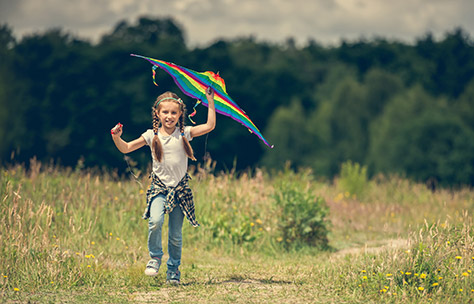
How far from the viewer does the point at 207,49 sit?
40.4 meters

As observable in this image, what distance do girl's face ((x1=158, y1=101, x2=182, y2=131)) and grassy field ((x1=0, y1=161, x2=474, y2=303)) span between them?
1639 millimetres

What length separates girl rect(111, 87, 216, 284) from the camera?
6.24m

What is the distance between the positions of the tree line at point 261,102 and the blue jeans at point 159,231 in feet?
59.5

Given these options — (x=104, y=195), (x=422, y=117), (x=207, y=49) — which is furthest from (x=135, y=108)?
(x=104, y=195)

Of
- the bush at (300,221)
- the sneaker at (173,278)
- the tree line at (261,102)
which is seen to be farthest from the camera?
the tree line at (261,102)

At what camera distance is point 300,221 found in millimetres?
9672

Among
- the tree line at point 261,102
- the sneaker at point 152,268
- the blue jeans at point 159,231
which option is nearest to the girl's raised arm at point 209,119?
the blue jeans at point 159,231

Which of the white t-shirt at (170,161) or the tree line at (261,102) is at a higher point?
the tree line at (261,102)

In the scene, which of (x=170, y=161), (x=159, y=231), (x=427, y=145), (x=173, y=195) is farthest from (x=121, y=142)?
(x=427, y=145)

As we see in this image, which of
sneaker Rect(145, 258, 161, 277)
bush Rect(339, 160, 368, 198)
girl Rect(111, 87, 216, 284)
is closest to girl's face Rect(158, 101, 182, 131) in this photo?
girl Rect(111, 87, 216, 284)

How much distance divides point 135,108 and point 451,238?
2728 cm

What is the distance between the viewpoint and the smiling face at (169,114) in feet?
20.7

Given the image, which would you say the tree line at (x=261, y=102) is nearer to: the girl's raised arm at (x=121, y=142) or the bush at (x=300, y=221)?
the bush at (x=300, y=221)

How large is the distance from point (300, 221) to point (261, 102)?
36.3 m
